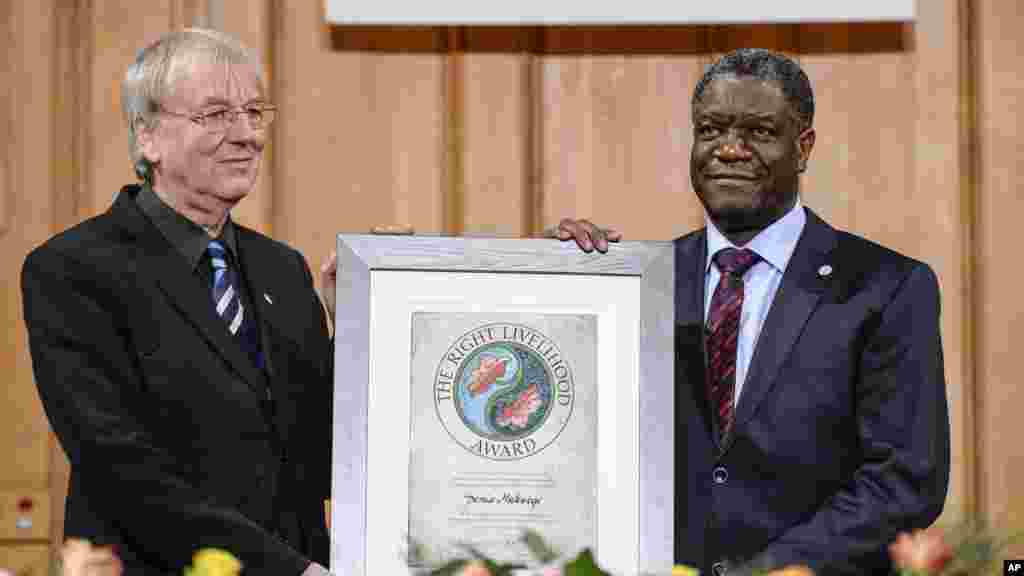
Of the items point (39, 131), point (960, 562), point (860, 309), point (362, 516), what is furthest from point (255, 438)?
point (39, 131)

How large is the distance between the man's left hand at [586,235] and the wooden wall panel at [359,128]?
927mm

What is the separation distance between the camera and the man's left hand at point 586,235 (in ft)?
7.23

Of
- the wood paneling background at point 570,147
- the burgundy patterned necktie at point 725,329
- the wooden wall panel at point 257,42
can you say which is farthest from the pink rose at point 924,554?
the wooden wall panel at point 257,42

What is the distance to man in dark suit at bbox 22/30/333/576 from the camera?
2.08m

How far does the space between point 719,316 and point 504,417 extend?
34cm

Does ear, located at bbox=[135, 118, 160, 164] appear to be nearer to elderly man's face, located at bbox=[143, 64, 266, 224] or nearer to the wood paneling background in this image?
elderly man's face, located at bbox=[143, 64, 266, 224]

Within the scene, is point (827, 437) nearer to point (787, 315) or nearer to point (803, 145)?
point (787, 315)

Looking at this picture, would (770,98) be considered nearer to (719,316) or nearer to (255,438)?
(719,316)

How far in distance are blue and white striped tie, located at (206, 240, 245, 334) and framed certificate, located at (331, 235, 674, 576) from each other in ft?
0.52

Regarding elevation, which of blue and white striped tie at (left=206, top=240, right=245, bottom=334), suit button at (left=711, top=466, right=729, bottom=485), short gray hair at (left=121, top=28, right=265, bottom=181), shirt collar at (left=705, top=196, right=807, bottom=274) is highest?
short gray hair at (left=121, top=28, right=265, bottom=181)

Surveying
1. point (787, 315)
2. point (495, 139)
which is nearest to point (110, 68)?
point (495, 139)

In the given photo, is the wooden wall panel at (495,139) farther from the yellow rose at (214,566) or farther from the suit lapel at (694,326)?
the yellow rose at (214,566)

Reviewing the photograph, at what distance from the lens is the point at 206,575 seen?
1.30 metres

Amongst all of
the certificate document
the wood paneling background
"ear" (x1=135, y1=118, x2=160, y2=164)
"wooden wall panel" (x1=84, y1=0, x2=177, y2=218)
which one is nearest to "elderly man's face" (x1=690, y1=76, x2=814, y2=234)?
the certificate document
